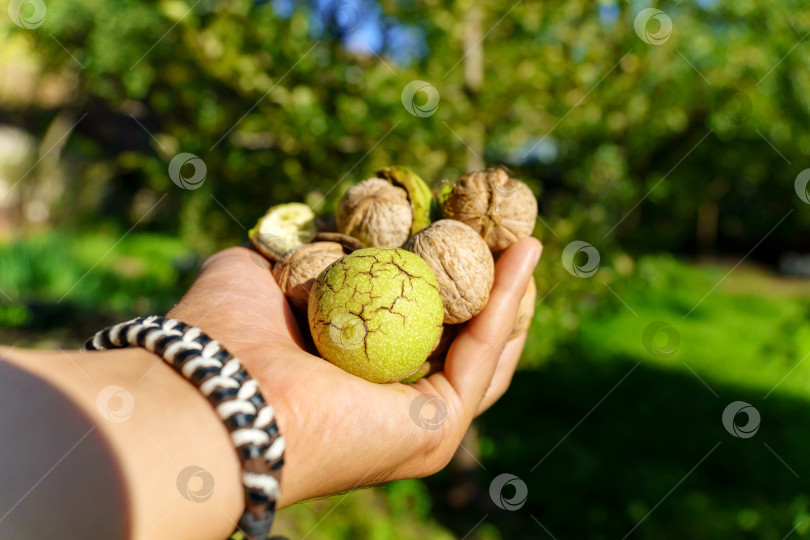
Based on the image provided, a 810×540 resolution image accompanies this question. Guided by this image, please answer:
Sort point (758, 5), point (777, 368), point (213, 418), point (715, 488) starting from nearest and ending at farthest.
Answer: point (213, 418) < point (758, 5) < point (715, 488) < point (777, 368)

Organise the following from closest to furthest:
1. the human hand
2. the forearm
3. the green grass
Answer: the forearm
the human hand
the green grass

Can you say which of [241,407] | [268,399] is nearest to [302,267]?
[268,399]

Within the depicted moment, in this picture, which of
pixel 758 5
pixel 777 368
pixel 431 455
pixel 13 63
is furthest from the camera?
pixel 13 63

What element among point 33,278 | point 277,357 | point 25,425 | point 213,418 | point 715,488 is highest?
point 715,488

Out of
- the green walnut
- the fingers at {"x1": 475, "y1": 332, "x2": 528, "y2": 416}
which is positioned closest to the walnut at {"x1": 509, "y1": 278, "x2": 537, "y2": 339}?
the fingers at {"x1": 475, "y1": 332, "x2": 528, "y2": 416}

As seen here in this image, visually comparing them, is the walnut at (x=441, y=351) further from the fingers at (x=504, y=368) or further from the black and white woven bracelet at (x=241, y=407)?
the black and white woven bracelet at (x=241, y=407)

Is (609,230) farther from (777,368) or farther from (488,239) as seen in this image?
(777,368)

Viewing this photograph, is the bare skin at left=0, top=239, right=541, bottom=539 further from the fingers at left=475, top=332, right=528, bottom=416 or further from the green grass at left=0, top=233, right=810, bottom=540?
the green grass at left=0, top=233, right=810, bottom=540

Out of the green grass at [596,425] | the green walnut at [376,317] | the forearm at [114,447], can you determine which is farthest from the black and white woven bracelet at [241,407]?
the green grass at [596,425]

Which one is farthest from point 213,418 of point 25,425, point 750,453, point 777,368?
point 777,368
